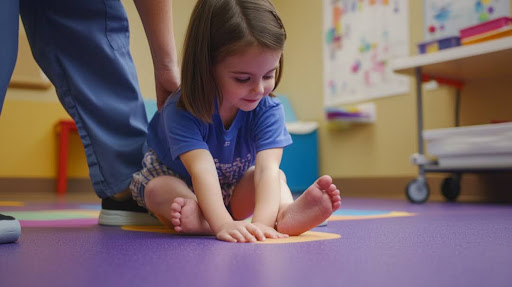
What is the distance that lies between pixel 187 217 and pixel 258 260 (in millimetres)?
255

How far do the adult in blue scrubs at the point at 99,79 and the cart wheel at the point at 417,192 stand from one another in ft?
4.02

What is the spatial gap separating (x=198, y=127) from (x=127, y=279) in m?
0.42

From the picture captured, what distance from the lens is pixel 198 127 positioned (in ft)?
2.78

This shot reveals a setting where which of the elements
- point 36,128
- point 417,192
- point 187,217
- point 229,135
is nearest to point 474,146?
point 417,192

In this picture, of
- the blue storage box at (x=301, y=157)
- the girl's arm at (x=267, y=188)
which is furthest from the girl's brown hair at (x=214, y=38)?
the blue storage box at (x=301, y=157)

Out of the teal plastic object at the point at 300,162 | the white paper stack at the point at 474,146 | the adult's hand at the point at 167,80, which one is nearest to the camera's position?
the adult's hand at the point at 167,80

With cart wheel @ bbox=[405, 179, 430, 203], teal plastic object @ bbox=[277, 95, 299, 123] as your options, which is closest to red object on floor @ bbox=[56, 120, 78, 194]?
teal plastic object @ bbox=[277, 95, 299, 123]

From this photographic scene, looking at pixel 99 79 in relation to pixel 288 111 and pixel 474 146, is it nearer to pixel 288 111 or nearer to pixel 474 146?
pixel 474 146

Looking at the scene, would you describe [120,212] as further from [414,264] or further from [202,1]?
[414,264]

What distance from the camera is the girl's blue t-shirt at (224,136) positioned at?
2.75ft

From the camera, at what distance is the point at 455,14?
2.30 metres

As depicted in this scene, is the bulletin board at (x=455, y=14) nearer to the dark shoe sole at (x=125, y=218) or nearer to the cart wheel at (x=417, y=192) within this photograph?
the cart wheel at (x=417, y=192)

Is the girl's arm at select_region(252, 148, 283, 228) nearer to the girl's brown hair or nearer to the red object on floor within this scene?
the girl's brown hair

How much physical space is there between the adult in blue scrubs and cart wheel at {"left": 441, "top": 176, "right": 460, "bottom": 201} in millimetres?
1449
